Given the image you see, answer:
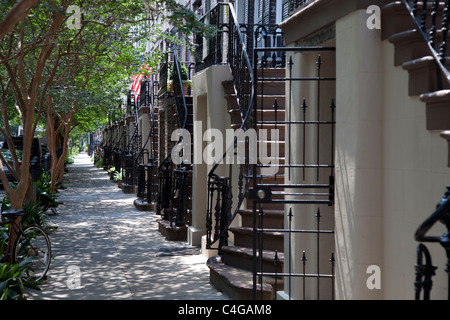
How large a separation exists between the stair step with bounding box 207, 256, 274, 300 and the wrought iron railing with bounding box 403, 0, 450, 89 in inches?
130

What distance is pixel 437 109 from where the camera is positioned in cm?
413

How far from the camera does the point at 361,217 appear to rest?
503 centimetres

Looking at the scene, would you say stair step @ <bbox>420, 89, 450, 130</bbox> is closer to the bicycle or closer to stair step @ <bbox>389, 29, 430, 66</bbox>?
stair step @ <bbox>389, 29, 430, 66</bbox>

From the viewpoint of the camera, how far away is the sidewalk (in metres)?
7.92

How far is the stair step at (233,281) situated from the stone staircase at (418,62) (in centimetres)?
314

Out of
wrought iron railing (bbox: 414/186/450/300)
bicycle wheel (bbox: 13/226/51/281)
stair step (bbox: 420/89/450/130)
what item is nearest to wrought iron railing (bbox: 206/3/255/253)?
bicycle wheel (bbox: 13/226/51/281)

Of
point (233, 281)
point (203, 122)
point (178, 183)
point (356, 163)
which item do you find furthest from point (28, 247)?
point (356, 163)

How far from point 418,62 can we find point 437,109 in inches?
15.7

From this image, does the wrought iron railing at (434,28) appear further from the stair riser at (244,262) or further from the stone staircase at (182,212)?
the stone staircase at (182,212)

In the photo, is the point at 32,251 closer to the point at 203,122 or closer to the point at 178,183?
the point at 203,122

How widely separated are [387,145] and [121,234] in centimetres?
891

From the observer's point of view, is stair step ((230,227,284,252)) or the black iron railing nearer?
the black iron railing

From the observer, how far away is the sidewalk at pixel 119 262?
792 cm

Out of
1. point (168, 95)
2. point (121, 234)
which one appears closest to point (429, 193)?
point (121, 234)
